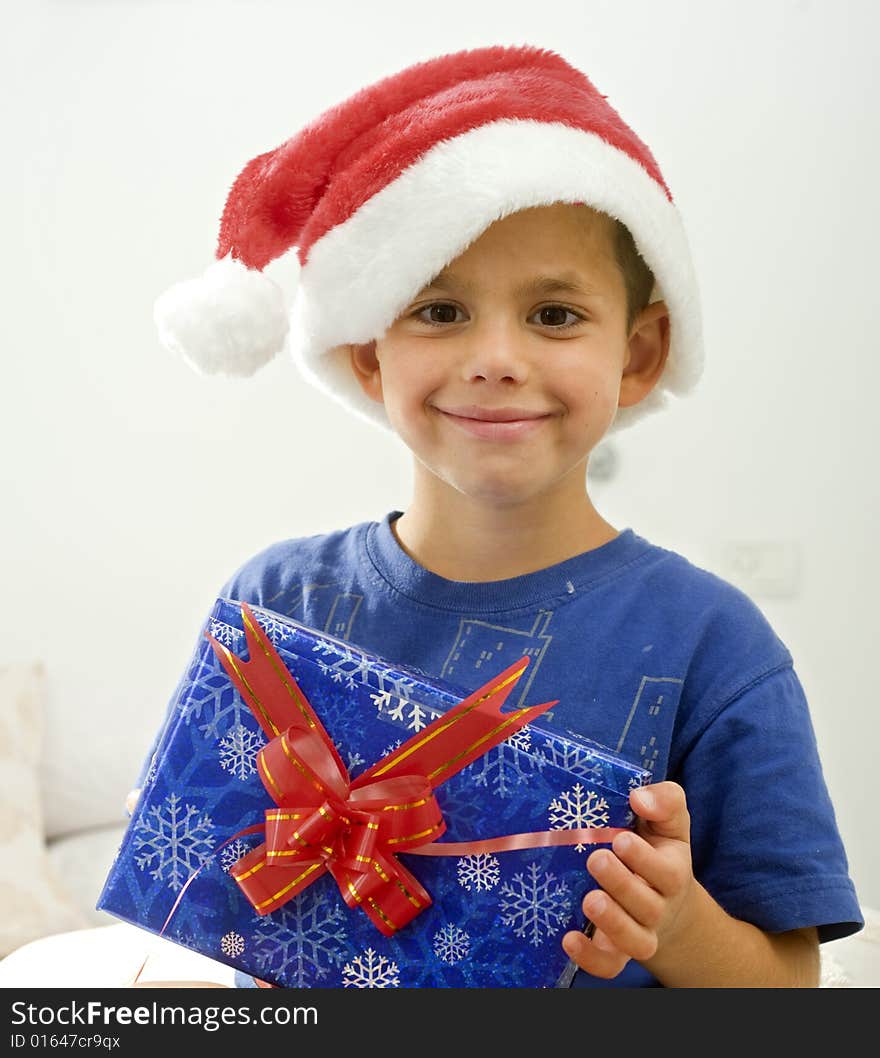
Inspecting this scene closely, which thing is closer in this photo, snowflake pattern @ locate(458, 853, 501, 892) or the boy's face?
snowflake pattern @ locate(458, 853, 501, 892)

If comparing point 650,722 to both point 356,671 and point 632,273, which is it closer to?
point 356,671

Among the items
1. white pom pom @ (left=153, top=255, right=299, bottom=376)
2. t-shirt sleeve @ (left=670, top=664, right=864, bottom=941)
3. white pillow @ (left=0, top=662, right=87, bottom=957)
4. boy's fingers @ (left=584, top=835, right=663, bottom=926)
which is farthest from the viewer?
white pillow @ (left=0, top=662, right=87, bottom=957)

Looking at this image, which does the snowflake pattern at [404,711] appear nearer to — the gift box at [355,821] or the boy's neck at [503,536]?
the gift box at [355,821]

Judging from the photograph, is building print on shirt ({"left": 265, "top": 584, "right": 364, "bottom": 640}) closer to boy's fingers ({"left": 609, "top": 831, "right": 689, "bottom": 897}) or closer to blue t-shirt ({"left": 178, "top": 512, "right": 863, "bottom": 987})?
blue t-shirt ({"left": 178, "top": 512, "right": 863, "bottom": 987})

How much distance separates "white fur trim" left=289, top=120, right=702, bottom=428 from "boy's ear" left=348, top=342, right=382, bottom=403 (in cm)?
4

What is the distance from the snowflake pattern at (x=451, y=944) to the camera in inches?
26.3

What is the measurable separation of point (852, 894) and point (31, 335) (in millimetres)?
1844

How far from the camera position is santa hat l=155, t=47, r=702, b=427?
2.57ft

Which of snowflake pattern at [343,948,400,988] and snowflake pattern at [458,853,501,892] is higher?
snowflake pattern at [458,853,501,892]

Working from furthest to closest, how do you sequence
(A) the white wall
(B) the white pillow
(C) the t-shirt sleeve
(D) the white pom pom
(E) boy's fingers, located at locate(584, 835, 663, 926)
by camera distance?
(A) the white wall → (B) the white pillow → (D) the white pom pom → (C) the t-shirt sleeve → (E) boy's fingers, located at locate(584, 835, 663, 926)

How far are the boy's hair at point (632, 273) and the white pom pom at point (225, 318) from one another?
0.26m

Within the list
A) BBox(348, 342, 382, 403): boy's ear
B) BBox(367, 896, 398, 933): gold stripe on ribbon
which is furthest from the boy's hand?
BBox(348, 342, 382, 403): boy's ear

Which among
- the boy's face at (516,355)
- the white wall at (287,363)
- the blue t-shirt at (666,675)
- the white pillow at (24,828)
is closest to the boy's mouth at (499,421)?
the boy's face at (516,355)

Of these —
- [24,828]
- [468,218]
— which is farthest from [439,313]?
[24,828]
